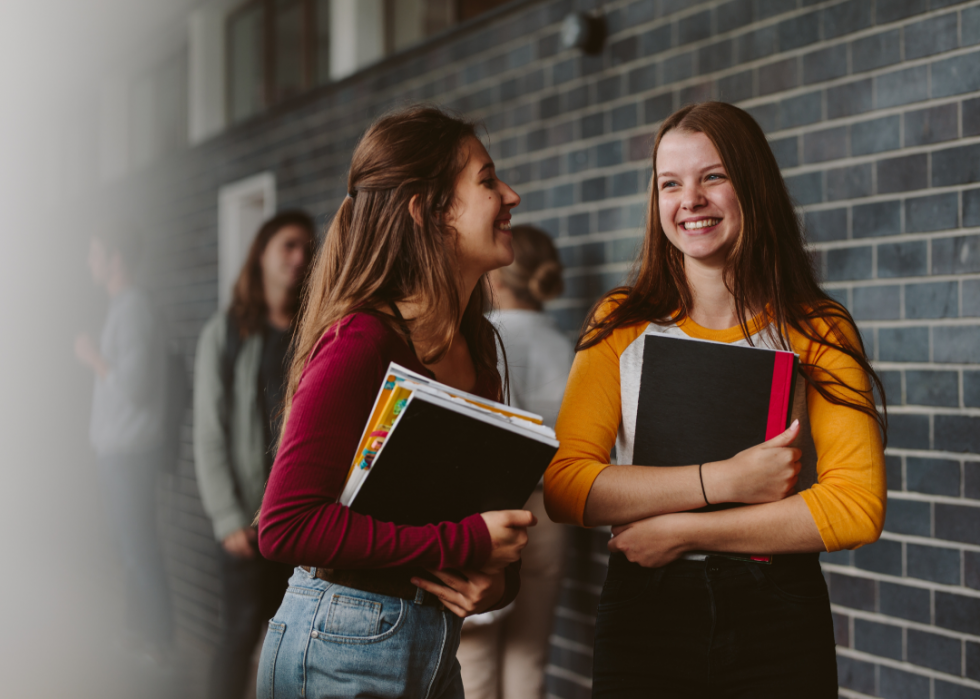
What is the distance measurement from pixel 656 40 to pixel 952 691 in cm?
224

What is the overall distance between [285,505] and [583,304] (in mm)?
2314

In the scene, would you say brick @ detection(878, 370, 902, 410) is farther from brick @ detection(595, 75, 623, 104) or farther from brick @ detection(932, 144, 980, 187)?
brick @ detection(595, 75, 623, 104)

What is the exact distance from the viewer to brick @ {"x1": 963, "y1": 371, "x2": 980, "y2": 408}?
6.89ft

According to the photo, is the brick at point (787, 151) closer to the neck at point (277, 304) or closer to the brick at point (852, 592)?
the brick at point (852, 592)

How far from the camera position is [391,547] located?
1.12 meters

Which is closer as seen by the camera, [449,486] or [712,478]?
[449,486]

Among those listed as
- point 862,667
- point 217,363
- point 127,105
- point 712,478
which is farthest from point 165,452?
point 127,105

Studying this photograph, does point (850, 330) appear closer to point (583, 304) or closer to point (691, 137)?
point (691, 137)

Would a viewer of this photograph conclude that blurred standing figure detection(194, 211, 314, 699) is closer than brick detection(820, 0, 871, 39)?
No

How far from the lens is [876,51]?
90.5 inches

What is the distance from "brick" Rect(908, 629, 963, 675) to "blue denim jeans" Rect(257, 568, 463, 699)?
1.60 meters

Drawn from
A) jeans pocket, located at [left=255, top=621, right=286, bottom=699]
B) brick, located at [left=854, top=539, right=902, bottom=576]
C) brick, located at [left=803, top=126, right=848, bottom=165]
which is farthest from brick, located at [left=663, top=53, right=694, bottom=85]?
jeans pocket, located at [left=255, top=621, right=286, bottom=699]

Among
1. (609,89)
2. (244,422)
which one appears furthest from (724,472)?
(609,89)

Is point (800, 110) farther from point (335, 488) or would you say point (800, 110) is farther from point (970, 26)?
point (335, 488)
